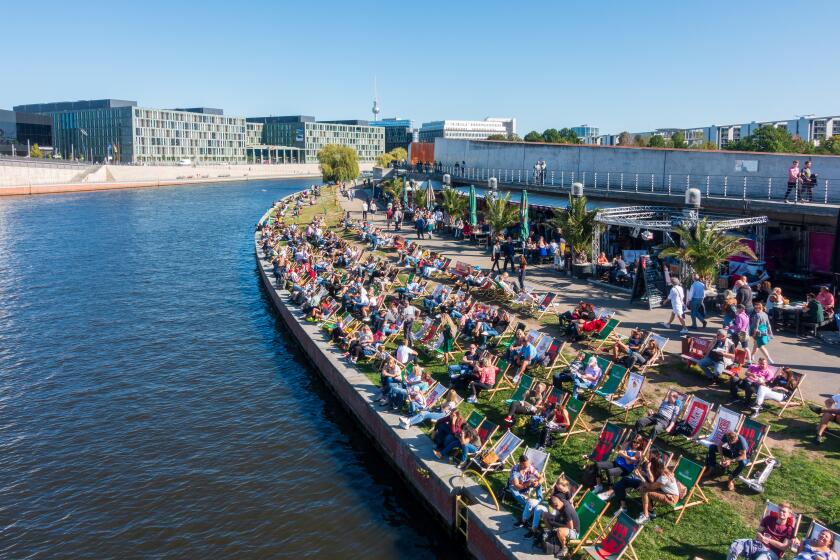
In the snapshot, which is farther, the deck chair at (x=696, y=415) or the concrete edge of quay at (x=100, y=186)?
the concrete edge of quay at (x=100, y=186)

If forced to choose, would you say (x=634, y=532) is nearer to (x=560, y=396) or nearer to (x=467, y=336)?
(x=560, y=396)

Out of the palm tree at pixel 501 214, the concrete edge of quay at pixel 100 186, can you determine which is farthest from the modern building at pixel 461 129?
the palm tree at pixel 501 214

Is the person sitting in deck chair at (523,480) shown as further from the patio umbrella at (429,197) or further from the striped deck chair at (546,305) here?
the patio umbrella at (429,197)

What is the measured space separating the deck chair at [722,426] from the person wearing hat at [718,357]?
2.44 metres

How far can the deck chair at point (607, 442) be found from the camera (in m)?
10.2

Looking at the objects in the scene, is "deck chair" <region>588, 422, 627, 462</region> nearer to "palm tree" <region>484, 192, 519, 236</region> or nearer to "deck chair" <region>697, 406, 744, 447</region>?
"deck chair" <region>697, 406, 744, 447</region>

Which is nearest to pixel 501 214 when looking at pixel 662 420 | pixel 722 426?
pixel 662 420

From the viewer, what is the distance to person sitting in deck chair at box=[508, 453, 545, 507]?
9.56 meters

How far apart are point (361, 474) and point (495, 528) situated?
4454mm

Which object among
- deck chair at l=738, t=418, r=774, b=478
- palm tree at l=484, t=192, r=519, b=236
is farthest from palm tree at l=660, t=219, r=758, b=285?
palm tree at l=484, t=192, r=519, b=236

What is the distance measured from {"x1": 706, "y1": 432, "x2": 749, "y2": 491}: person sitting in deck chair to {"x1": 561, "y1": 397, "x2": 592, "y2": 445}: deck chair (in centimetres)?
216

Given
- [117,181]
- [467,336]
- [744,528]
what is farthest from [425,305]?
[117,181]

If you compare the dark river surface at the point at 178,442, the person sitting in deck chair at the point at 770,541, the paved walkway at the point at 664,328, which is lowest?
the dark river surface at the point at 178,442

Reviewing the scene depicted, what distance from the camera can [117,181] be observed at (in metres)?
111
